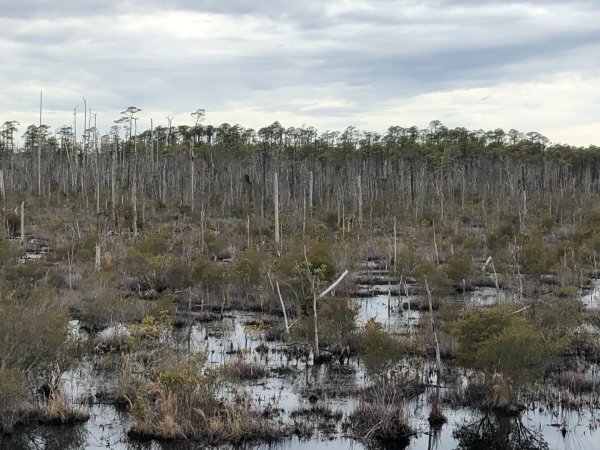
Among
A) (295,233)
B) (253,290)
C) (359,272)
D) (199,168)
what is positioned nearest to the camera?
(253,290)

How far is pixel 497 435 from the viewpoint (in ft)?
37.3

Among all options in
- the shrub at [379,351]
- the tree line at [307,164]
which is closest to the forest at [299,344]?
the shrub at [379,351]

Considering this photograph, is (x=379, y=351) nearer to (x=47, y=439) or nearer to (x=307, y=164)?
(x=47, y=439)

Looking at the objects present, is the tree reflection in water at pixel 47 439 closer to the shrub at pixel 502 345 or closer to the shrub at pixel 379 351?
the shrub at pixel 379 351

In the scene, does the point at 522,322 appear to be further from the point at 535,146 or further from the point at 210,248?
the point at 535,146

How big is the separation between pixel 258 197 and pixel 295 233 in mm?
20883

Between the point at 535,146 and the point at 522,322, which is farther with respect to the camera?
the point at 535,146

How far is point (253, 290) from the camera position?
21578 millimetres

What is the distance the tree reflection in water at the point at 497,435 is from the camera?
1095 cm

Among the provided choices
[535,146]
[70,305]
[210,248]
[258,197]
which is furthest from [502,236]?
[535,146]

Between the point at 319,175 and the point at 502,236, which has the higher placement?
the point at 319,175

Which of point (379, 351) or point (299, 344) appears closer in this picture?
point (379, 351)

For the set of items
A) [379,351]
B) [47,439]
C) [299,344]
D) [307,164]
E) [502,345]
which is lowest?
[47,439]

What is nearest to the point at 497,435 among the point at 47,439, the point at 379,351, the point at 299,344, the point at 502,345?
the point at 502,345
